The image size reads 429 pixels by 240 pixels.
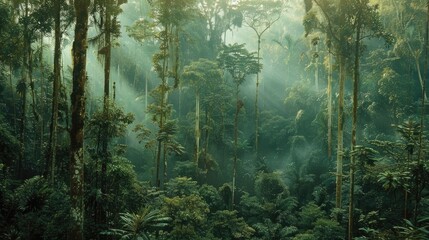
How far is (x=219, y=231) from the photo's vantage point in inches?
654

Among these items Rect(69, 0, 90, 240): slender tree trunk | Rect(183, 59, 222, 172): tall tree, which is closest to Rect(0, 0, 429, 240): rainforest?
Rect(69, 0, 90, 240): slender tree trunk

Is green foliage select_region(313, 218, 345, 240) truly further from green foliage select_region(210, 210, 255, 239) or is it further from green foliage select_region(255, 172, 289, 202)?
green foliage select_region(255, 172, 289, 202)

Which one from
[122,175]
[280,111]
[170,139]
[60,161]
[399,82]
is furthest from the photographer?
[280,111]

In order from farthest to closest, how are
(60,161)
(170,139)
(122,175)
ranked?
1. (170,139)
2. (60,161)
3. (122,175)

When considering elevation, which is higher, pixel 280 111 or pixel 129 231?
pixel 280 111

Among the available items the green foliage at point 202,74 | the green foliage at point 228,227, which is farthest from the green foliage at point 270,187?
the green foliage at point 202,74

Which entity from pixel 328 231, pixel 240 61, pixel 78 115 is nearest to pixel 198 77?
pixel 240 61

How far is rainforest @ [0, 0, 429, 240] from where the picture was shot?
1071cm

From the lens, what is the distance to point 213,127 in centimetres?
2878

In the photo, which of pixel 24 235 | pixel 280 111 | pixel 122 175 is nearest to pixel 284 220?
pixel 122 175

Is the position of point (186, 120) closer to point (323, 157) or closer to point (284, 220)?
point (323, 157)

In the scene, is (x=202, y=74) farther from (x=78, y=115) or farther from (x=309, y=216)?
(x=78, y=115)

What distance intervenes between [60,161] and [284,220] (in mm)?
12252

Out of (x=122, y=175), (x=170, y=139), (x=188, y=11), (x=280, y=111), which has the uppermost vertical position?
(x=188, y=11)
